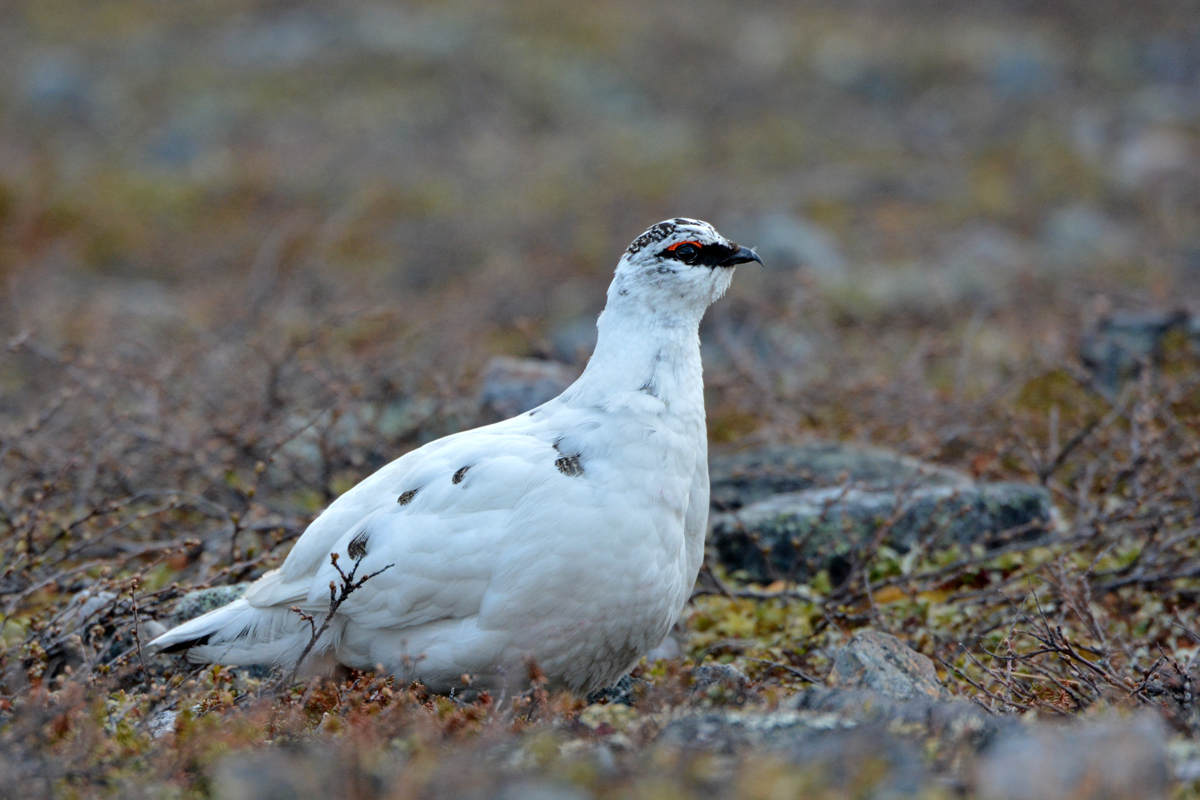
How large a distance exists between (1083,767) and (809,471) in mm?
3190

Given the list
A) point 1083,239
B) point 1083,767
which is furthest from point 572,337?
point 1083,767

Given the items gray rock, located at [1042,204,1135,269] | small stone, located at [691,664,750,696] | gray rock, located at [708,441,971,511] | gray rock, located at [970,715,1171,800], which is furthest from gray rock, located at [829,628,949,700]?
gray rock, located at [1042,204,1135,269]

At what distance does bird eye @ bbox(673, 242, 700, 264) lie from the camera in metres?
3.63

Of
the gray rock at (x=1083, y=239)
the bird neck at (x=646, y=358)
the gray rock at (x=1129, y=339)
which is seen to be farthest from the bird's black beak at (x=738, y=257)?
the gray rock at (x=1083, y=239)

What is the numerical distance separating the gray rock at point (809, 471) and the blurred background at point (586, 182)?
281 mm

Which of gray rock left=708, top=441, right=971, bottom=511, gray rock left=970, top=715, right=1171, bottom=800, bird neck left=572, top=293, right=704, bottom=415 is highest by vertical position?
bird neck left=572, top=293, right=704, bottom=415

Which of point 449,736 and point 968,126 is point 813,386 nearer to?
point 449,736

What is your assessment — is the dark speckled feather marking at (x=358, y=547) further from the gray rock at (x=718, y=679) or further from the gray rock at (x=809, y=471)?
the gray rock at (x=809, y=471)

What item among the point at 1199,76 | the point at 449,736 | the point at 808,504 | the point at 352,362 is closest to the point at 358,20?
the point at 1199,76

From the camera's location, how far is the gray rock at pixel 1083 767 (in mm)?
1980

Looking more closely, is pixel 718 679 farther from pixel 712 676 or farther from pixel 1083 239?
pixel 1083 239

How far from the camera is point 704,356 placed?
8.55 metres

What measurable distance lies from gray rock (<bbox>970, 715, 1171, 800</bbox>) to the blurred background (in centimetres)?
339

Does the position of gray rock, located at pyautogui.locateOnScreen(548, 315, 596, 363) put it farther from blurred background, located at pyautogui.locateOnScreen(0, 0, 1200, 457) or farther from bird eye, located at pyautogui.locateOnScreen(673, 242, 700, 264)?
bird eye, located at pyautogui.locateOnScreen(673, 242, 700, 264)
